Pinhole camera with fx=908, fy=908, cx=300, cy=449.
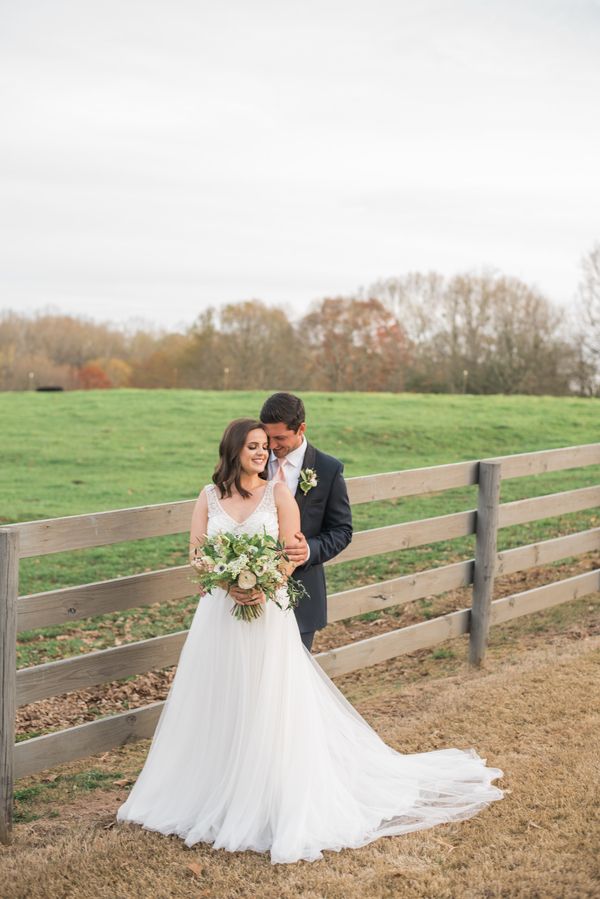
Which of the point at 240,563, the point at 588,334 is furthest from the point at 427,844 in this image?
the point at 588,334

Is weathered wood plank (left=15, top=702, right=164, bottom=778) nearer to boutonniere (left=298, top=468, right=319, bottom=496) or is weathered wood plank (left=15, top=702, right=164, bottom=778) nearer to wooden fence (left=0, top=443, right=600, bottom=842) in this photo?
wooden fence (left=0, top=443, right=600, bottom=842)

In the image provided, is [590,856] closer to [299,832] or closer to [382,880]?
[382,880]

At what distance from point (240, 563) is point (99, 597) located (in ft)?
3.63

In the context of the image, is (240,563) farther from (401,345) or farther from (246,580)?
(401,345)

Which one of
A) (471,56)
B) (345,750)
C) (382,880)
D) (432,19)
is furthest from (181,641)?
(471,56)

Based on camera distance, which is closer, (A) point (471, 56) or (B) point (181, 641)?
(B) point (181, 641)

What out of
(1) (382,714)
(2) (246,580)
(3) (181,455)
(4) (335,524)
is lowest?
(1) (382,714)

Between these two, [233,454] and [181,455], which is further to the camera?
[181,455]

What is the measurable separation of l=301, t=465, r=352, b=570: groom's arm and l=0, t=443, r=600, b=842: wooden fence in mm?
844

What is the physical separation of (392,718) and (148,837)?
2.41 metres

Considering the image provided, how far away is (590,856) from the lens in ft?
13.6

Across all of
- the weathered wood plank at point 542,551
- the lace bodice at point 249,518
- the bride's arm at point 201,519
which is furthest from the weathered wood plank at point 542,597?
the bride's arm at point 201,519

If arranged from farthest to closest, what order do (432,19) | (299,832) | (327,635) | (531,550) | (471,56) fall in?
1. (471,56)
2. (432,19)
3. (327,635)
4. (531,550)
5. (299,832)

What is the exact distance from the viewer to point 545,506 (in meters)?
8.31
